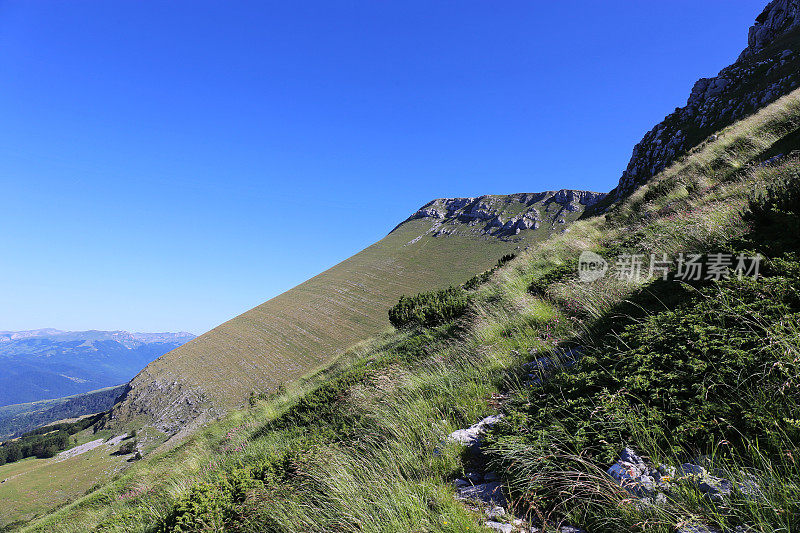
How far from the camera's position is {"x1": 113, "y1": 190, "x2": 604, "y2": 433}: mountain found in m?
68.3

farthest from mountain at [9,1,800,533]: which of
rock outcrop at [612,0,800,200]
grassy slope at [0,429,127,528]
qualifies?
grassy slope at [0,429,127,528]

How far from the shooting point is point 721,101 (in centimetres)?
3416

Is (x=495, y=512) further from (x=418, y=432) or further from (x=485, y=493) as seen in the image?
(x=418, y=432)

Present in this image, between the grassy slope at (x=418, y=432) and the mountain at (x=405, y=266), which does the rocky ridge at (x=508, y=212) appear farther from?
the grassy slope at (x=418, y=432)

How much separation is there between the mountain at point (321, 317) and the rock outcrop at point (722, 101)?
12.4 meters

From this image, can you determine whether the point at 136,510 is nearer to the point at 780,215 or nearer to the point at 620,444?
the point at 620,444

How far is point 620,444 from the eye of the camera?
286cm

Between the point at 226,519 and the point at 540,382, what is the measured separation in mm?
4527

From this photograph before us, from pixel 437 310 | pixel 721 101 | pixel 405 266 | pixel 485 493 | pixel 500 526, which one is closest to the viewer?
pixel 500 526

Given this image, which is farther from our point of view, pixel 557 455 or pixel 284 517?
pixel 284 517

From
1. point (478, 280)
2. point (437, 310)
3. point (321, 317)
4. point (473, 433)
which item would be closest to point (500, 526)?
point (473, 433)

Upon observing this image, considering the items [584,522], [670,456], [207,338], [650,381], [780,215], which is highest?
[207,338]

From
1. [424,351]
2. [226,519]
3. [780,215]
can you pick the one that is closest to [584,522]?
[226,519]

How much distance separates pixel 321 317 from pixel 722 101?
268 feet
